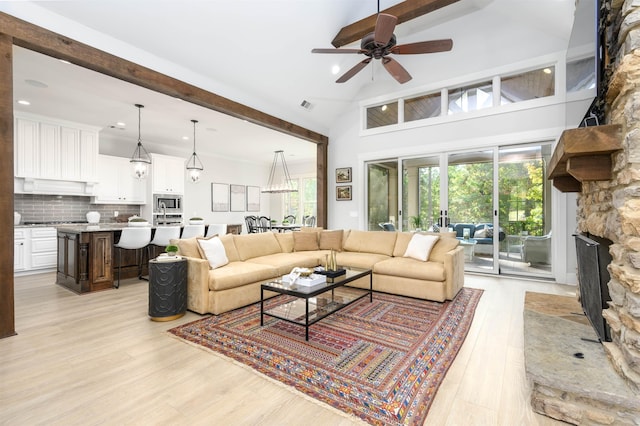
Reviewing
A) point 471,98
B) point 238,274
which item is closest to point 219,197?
point 238,274

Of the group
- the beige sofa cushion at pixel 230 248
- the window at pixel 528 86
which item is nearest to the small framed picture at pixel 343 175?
the window at pixel 528 86

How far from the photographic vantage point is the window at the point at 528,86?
4.85 m

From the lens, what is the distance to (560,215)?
15.4 feet

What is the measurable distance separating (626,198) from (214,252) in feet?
12.0

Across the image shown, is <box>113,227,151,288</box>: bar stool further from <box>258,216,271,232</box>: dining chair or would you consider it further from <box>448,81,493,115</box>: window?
<box>448,81,493,115</box>: window

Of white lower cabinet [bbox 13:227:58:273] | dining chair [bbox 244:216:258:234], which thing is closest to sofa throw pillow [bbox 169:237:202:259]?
white lower cabinet [bbox 13:227:58:273]

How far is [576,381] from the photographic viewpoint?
1.65 meters

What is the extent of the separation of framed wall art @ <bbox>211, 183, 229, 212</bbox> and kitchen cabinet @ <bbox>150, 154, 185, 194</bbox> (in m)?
1.30

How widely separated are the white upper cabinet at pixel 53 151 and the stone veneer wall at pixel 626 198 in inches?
318

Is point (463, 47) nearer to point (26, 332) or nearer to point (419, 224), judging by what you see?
point (419, 224)

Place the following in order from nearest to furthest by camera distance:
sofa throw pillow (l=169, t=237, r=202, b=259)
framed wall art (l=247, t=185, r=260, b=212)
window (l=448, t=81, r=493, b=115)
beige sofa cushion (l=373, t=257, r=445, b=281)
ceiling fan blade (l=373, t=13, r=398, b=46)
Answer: ceiling fan blade (l=373, t=13, r=398, b=46)
sofa throw pillow (l=169, t=237, r=202, b=259)
beige sofa cushion (l=373, t=257, r=445, b=281)
window (l=448, t=81, r=493, b=115)
framed wall art (l=247, t=185, r=260, b=212)

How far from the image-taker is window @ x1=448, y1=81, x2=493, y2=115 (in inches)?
213

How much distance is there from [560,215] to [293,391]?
492 cm

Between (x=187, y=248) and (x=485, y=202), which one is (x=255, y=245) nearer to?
(x=187, y=248)
